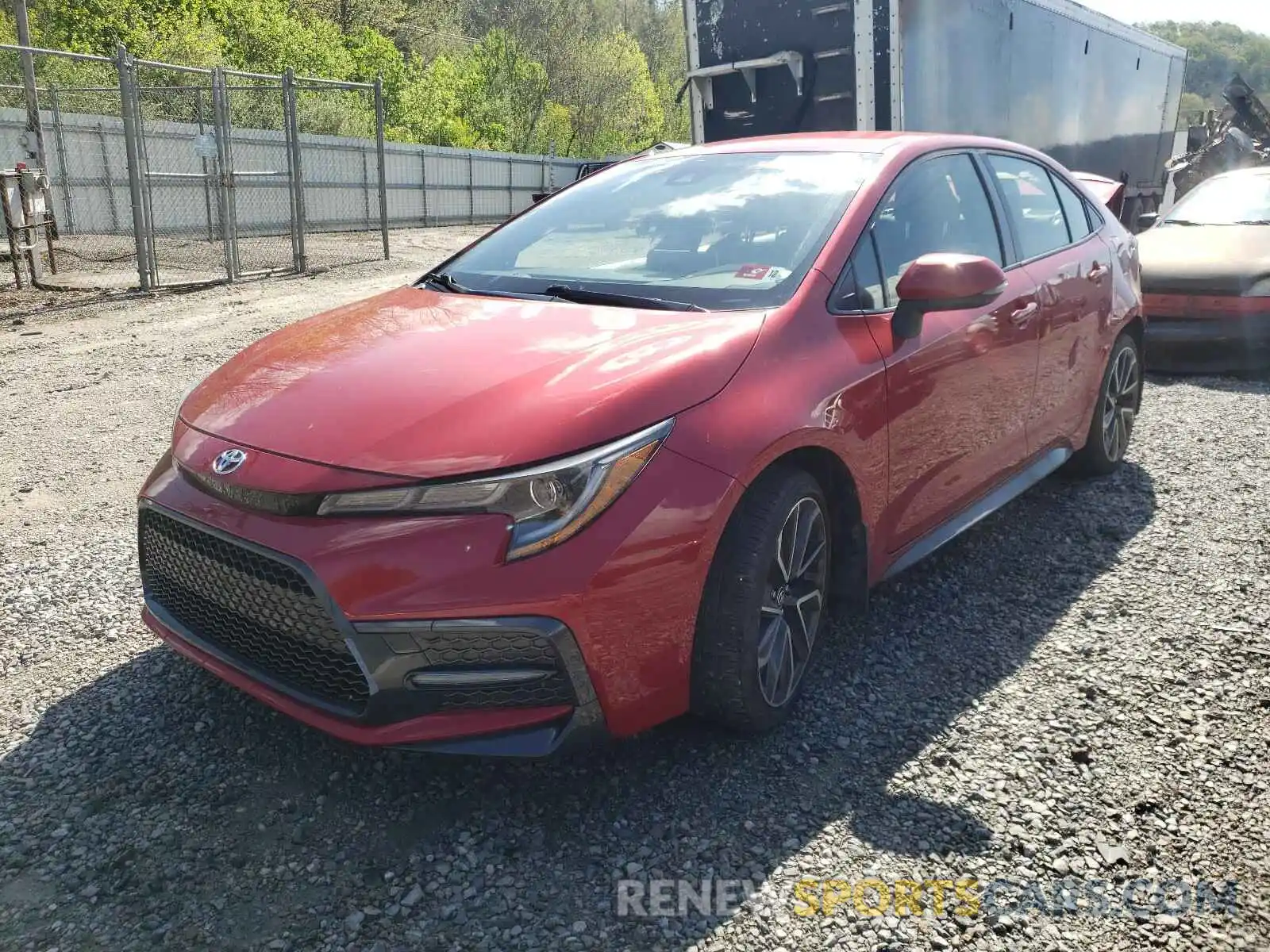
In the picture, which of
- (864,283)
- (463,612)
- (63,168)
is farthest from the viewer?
(63,168)

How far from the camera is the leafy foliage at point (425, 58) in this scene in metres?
27.4

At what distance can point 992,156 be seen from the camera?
13.9ft

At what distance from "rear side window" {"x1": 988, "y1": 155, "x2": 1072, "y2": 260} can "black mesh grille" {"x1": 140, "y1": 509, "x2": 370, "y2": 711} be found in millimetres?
3109

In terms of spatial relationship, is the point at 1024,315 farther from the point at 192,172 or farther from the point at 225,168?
the point at 192,172

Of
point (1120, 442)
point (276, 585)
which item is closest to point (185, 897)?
point (276, 585)

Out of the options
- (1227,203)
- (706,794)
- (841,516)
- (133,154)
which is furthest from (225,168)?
(706,794)

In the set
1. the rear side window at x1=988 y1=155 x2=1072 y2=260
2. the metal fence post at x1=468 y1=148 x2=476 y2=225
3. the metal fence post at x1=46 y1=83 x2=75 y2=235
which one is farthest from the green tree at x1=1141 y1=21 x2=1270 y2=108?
the rear side window at x1=988 y1=155 x2=1072 y2=260

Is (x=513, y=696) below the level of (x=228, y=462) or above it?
below

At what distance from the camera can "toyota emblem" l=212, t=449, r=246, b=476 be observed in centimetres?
252

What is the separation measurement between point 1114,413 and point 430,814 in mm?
3945

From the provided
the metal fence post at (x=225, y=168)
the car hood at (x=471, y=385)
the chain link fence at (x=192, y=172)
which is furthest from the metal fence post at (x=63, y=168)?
the car hood at (x=471, y=385)

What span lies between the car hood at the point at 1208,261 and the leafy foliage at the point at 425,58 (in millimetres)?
15708

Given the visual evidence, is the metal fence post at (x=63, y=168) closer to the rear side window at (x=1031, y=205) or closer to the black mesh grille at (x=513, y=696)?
the rear side window at (x=1031, y=205)

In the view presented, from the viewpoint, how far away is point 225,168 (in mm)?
11898
